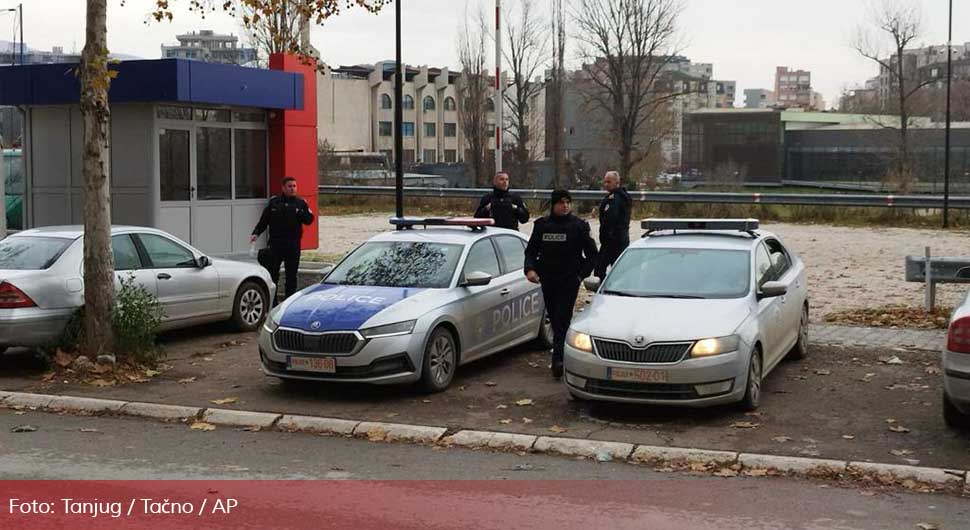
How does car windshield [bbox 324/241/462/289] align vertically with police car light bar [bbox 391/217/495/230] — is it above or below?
below

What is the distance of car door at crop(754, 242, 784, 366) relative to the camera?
9805 mm

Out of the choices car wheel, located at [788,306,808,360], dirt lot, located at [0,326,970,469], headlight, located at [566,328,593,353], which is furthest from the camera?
car wheel, located at [788,306,808,360]

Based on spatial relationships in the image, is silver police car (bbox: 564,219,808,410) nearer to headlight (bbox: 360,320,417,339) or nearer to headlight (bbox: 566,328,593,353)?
headlight (bbox: 566,328,593,353)

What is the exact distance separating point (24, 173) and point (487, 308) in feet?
35.5

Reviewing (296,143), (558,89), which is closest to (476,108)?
(558,89)

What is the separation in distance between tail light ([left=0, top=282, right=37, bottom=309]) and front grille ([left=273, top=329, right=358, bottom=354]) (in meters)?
2.82

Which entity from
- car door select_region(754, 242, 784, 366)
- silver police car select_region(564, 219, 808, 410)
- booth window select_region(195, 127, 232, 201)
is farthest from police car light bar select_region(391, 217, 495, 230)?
booth window select_region(195, 127, 232, 201)

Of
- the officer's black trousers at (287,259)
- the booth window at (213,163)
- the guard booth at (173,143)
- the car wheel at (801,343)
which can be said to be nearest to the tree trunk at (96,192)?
the officer's black trousers at (287,259)

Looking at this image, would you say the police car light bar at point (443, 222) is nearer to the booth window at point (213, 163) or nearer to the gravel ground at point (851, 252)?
the gravel ground at point (851, 252)

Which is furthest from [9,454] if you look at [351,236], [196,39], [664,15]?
[196,39]

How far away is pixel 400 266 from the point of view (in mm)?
11141

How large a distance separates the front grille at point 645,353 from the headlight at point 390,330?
5.93ft

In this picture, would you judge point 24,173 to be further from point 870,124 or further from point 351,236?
point 870,124

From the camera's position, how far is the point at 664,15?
5666cm
